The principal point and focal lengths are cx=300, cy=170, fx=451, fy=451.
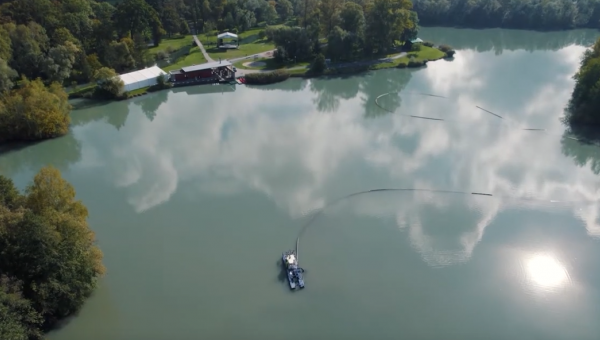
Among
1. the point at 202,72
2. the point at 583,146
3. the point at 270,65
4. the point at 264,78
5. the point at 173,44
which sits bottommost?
the point at 583,146

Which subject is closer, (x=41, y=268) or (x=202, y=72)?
Answer: (x=41, y=268)

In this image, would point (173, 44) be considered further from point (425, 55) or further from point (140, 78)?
point (425, 55)

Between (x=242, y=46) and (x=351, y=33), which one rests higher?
(x=351, y=33)

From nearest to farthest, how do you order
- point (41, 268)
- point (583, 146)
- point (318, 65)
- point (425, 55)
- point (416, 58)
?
point (41, 268) → point (583, 146) → point (318, 65) → point (416, 58) → point (425, 55)

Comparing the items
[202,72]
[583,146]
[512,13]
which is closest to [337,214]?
[583,146]

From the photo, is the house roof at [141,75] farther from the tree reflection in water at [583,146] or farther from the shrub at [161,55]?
the tree reflection in water at [583,146]

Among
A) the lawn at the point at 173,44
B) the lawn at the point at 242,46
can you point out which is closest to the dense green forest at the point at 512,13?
the lawn at the point at 242,46

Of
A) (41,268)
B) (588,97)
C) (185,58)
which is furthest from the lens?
(185,58)
